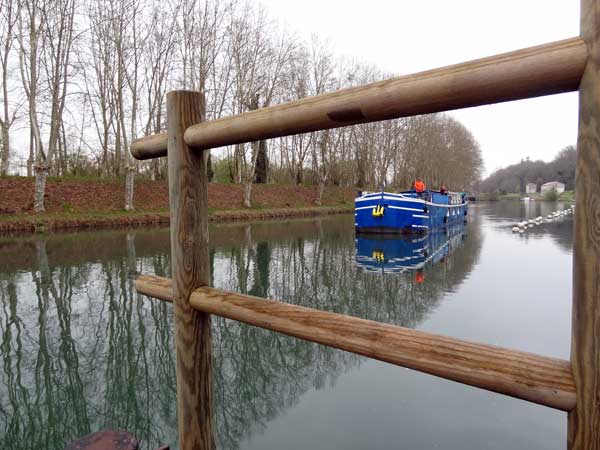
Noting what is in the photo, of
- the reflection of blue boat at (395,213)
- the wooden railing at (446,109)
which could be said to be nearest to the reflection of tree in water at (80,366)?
the wooden railing at (446,109)

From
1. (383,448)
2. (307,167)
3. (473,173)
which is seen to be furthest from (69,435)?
(473,173)

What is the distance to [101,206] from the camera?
58.7 ft

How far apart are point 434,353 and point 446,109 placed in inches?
22.0

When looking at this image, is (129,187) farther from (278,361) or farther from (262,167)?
(278,361)

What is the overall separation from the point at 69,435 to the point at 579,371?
8.99ft

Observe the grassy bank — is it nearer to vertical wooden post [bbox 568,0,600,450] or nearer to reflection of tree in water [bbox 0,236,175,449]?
reflection of tree in water [bbox 0,236,175,449]

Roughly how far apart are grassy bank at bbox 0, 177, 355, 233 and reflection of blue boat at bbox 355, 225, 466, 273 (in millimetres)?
9727

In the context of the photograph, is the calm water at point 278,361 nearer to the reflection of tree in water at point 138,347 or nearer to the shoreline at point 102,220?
the reflection of tree in water at point 138,347

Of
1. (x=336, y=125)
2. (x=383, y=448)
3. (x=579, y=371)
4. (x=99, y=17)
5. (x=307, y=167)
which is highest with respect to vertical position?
(x=99, y=17)

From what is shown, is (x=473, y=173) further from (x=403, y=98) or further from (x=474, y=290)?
(x=403, y=98)

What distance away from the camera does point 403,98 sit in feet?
3.06

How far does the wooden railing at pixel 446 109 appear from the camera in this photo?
29.1 inches

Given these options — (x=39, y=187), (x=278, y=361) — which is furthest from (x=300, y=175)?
(x=278, y=361)

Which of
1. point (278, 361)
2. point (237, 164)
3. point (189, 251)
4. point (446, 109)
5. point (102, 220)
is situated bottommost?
point (278, 361)
